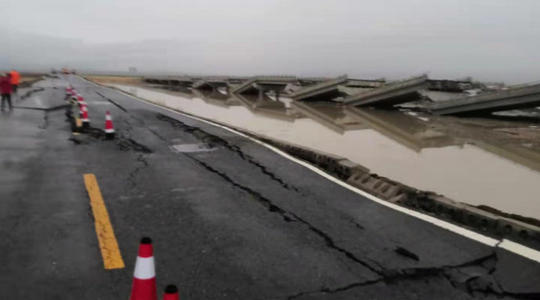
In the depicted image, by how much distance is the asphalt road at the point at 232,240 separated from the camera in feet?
13.1

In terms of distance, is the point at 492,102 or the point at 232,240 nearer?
the point at 232,240

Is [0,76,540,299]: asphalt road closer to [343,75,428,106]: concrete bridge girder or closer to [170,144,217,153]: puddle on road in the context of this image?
[170,144,217,153]: puddle on road

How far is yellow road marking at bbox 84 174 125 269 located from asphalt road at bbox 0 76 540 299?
9 centimetres

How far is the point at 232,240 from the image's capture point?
16.7ft

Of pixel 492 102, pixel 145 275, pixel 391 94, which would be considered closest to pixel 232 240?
pixel 145 275

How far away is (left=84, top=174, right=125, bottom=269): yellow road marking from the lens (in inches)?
172

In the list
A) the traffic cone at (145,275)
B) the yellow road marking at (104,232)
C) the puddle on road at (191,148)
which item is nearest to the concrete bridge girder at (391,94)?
the puddle on road at (191,148)

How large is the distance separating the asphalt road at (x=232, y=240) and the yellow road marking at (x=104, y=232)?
0.09m

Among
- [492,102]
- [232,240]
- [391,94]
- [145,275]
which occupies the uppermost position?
[391,94]

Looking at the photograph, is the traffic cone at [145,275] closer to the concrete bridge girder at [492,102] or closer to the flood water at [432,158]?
the flood water at [432,158]

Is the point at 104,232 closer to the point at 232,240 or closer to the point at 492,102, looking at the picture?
the point at 232,240

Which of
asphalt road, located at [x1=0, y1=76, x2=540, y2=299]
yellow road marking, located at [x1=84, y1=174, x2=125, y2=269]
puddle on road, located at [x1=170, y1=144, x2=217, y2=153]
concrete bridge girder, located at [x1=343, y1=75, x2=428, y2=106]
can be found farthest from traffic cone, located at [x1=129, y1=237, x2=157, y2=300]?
concrete bridge girder, located at [x1=343, y1=75, x2=428, y2=106]

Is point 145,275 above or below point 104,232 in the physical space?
above

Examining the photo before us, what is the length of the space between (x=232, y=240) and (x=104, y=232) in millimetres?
1647
